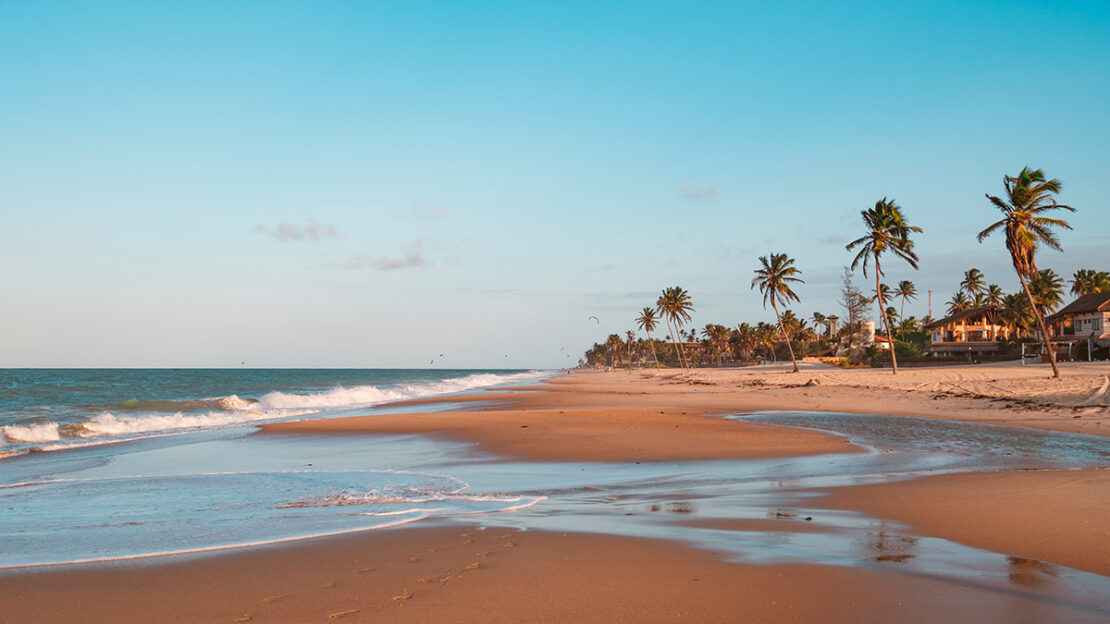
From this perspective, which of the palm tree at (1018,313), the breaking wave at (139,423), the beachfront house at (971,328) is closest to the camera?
the breaking wave at (139,423)

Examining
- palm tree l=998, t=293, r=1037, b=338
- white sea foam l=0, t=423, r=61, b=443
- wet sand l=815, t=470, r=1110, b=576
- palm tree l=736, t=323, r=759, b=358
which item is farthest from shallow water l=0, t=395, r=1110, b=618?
palm tree l=736, t=323, r=759, b=358

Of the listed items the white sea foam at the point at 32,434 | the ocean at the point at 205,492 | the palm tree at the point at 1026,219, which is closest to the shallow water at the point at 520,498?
the ocean at the point at 205,492

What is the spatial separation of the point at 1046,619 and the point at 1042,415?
2104 cm

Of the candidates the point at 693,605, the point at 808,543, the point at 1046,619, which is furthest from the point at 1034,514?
the point at 693,605

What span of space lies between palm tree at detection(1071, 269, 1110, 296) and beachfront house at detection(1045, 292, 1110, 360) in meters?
14.8

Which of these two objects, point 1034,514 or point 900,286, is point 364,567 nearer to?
point 1034,514

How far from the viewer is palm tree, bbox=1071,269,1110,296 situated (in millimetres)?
81713

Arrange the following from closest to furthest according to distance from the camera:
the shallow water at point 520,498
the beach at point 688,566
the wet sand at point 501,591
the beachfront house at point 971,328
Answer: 1. the wet sand at point 501,591
2. the beach at point 688,566
3. the shallow water at point 520,498
4. the beachfront house at point 971,328

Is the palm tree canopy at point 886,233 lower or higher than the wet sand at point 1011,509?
higher

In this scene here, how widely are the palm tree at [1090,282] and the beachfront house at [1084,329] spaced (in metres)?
14.8

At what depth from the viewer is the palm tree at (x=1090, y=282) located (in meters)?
81.7

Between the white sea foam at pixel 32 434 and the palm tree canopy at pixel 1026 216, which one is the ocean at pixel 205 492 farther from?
the palm tree canopy at pixel 1026 216

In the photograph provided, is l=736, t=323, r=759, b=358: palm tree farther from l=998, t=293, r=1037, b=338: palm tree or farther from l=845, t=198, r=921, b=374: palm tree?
l=845, t=198, r=921, b=374: palm tree

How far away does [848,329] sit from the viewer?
344 feet
